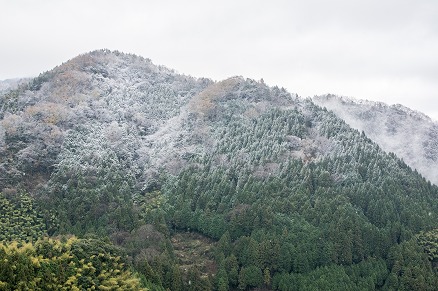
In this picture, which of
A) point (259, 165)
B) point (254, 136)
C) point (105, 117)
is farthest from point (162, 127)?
point (259, 165)

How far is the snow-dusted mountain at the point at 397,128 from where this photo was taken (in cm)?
11144

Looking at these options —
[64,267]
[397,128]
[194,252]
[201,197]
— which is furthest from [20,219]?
[397,128]

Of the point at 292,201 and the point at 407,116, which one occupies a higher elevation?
the point at 407,116

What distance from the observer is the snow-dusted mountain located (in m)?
111

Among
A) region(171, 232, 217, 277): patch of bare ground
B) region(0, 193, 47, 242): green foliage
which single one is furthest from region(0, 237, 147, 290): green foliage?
region(0, 193, 47, 242): green foliage

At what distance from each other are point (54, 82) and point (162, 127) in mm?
20987

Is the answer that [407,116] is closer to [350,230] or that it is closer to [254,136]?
[254,136]

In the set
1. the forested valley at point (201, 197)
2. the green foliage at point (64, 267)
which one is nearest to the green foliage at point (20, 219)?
the forested valley at point (201, 197)

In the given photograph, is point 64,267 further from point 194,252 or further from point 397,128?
point 397,128

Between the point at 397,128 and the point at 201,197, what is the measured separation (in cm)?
6768

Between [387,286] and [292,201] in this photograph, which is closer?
[387,286]

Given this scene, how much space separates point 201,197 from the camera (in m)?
68.8

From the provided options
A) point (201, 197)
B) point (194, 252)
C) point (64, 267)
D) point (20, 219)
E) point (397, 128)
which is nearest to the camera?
point (64, 267)

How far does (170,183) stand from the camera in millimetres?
75062
